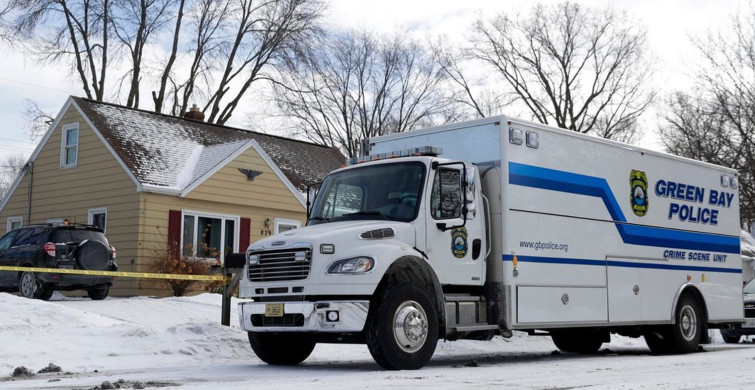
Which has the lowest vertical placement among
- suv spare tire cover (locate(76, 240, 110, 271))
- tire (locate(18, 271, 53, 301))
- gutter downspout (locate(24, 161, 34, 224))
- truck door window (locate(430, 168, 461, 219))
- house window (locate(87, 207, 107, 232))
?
tire (locate(18, 271, 53, 301))

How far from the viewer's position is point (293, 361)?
40.9 feet

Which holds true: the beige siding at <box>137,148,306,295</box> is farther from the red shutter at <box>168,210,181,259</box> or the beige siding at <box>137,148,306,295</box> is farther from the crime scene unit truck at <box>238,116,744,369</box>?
the crime scene unit truck at <box>238,116,744,369</box>

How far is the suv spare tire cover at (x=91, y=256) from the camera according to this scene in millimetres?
21141

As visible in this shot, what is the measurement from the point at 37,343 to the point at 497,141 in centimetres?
689

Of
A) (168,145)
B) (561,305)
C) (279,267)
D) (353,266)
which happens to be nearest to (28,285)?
(168,145)

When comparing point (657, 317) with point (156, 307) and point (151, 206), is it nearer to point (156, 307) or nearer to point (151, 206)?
point (156, 307)

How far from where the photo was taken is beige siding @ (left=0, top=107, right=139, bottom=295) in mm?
25156

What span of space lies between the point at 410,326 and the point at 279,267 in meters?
1.76

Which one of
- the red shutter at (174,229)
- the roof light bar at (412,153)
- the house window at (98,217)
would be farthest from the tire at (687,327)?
the house window at (98,217)

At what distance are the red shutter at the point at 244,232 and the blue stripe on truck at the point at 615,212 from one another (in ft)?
48.6

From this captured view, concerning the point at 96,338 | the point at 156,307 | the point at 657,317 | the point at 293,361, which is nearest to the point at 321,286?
the point at 293,361

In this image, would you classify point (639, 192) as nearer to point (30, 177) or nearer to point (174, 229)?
point (174, 229)

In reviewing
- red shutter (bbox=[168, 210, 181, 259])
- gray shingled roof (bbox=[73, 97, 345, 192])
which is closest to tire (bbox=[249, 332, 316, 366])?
red shutter (bbox=[168, 210, 181, 259])

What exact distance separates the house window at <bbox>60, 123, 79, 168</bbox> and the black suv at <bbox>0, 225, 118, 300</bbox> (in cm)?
632
